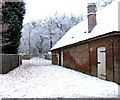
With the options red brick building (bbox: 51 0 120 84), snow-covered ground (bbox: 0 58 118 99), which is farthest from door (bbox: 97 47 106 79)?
snow-covered ground (bbox: 0 58 118 99)

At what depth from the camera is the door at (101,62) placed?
16.0 metres

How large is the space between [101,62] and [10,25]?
11.7m

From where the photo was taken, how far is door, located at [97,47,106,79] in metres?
16.0

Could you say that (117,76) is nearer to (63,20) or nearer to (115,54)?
(115,54)

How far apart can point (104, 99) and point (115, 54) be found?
5670 mm

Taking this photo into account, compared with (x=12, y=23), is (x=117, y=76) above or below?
below

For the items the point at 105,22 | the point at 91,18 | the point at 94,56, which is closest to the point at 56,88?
the point at 94,56

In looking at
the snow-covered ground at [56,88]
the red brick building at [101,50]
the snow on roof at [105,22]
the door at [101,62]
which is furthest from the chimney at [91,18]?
the snow-covered ground at [56,88]

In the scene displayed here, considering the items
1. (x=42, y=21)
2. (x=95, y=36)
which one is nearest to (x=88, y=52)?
(x=95, y=36)

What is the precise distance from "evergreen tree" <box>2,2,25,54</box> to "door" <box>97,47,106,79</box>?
989cm

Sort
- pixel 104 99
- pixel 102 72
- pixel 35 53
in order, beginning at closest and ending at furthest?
pixel 104 99 → pixel 102 72 → pixel 35 53

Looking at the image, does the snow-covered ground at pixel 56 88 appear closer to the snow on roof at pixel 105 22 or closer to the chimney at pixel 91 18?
the snow on roof at pixel 105 22

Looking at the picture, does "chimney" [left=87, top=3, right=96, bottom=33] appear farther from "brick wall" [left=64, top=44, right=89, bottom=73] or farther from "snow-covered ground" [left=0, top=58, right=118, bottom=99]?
"snow-covered ground" [left=0, top=58, right=118, bottom=99]

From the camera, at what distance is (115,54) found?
1434 centimetres
